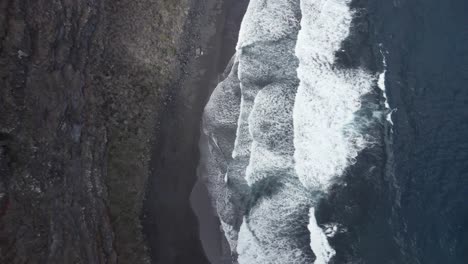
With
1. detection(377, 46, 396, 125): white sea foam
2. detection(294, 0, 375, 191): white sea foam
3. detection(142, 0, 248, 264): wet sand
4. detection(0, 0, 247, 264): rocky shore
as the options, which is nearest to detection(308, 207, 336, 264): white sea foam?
detection(294, 0, 375, 191): white sea foam

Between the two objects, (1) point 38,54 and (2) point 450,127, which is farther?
(2) point 450,127

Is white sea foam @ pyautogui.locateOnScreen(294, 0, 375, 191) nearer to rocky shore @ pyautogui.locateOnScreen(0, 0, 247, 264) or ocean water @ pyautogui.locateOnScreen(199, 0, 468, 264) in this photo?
ocean water @ pyautogui.locateOnScreen(199, 0, 468, 264)

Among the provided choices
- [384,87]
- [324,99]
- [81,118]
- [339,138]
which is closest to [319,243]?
[339,138]

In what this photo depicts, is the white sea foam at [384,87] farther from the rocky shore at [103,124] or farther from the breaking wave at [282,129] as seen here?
the rocky shore at [103,124]

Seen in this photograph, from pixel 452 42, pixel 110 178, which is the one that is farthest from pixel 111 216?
pixel 452 42

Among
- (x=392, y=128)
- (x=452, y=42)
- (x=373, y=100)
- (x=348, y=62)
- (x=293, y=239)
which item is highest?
(x=452, y=42)

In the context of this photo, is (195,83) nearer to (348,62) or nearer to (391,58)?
(348,62)
